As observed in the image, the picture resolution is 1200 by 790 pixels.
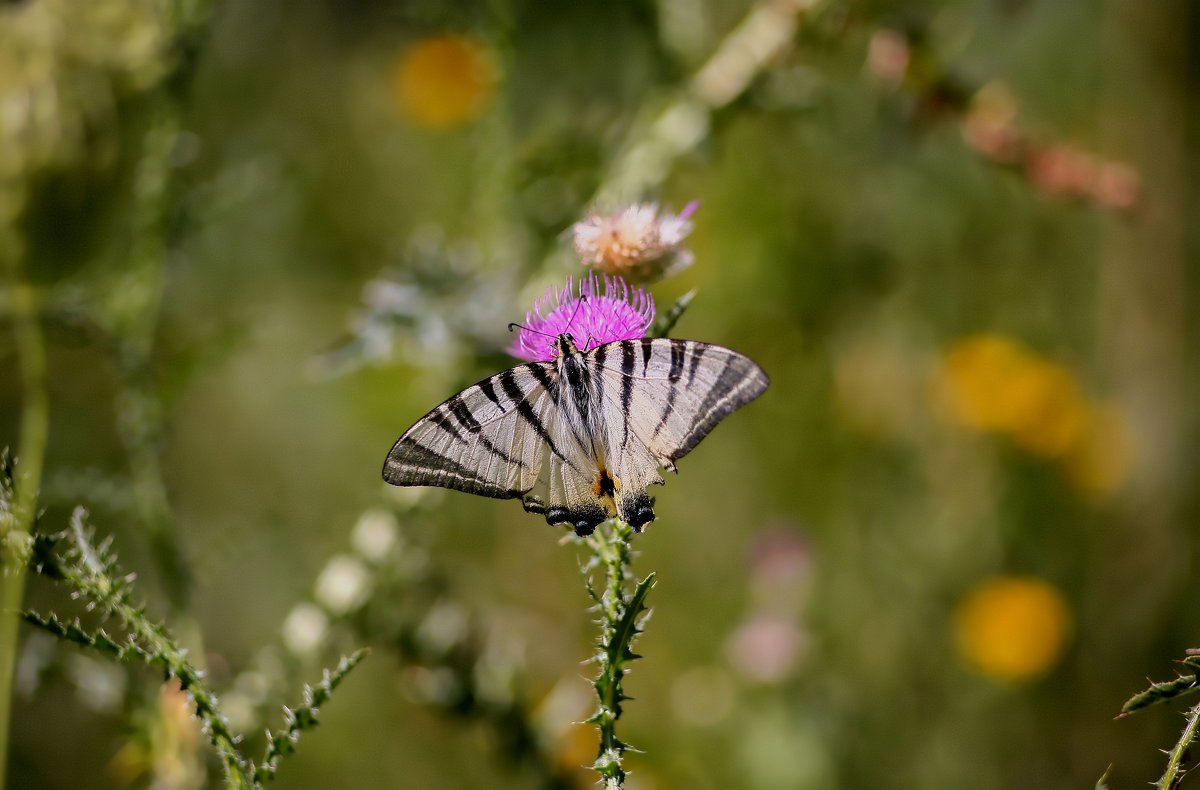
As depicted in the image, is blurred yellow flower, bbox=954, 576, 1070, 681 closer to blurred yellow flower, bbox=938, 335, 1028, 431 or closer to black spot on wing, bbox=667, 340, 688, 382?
blurred yellow flower, bbox=938, 335, 1028, 431

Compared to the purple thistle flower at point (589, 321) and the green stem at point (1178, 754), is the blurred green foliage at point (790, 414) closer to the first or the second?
the purple thistle flower at point (589, 321)

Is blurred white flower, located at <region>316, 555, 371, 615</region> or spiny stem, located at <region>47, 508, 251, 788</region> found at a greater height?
blurred white flower, located at <region>316, 555, 371, 615</region>

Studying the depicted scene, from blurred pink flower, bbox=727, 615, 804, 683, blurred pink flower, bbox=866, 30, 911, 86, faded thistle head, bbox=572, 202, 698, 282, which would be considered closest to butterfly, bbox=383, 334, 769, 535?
faded thistle head, bbox=572, 202, 698, 282

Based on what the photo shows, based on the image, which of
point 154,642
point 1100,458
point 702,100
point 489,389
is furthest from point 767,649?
point 154,642

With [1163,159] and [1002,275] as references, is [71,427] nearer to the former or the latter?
[1002,275]

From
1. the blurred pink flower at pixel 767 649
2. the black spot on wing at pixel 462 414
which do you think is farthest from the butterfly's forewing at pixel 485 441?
the blurred pink flower at pixel 767 649

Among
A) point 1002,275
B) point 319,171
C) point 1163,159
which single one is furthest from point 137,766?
point 1163,159
